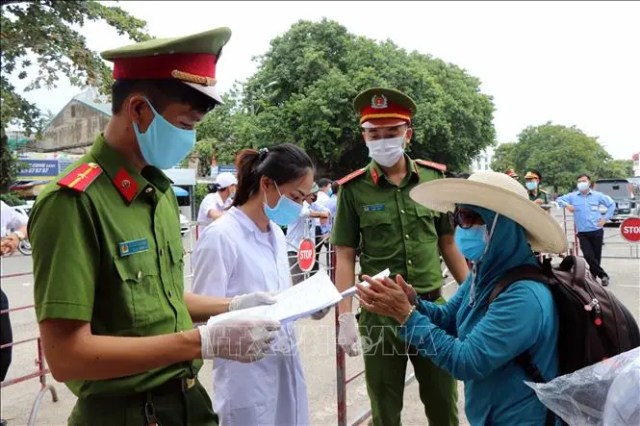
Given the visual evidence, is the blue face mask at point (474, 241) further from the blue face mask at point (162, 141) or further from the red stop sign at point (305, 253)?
the red stop sign at point (305, 253)

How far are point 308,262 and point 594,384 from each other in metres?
3.45

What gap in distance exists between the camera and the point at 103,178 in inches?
50.3

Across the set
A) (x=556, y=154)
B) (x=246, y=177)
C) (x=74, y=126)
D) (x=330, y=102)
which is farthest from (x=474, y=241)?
(x=556, y=154)

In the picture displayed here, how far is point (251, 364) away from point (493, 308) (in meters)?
0.92

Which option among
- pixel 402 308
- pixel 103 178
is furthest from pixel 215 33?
pixel 402 308

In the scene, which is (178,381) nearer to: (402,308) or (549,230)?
(402,308)

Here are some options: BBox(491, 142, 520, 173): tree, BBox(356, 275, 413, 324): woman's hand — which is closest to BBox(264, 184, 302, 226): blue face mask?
BBox(356, 275, 413, 324): woman's hand

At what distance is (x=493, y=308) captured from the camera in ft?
5.37

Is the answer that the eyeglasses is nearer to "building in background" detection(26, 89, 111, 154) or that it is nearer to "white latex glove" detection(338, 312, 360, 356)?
"white latex glove" detection(338, 312, 360, 356)

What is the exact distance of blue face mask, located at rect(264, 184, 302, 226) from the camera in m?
2.21

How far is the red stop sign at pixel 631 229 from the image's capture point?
718 cm

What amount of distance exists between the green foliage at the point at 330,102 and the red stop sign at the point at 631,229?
40.4 feet

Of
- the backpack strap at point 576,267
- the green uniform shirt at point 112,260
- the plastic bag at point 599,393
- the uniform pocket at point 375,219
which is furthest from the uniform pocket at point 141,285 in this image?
the uniform pocket at point 375,219

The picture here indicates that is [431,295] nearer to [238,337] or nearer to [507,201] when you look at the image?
[507,201]
